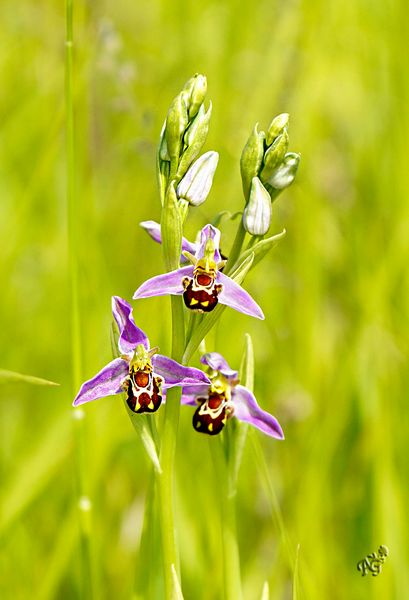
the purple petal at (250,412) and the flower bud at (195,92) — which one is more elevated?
the flower bud at (195,92)

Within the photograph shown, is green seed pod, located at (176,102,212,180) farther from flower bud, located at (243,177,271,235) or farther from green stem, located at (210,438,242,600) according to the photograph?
green stem, located at (210,438,242,600)

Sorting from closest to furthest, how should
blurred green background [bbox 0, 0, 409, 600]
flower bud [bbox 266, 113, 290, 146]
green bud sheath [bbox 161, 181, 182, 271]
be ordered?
1. green bud sheath [bbox 161, 181, 182, 271]
2. flower bud [bbox 266, 113, 290, 146]
3. blurred green background [bbox 0, 0, 409, 600]

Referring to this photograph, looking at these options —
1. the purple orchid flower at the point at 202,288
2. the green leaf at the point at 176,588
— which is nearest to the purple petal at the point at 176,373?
the purple orchid flower at the point at 202,288

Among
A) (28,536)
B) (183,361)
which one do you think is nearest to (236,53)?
(28,536)

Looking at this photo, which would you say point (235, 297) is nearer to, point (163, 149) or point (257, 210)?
point (257, 210)

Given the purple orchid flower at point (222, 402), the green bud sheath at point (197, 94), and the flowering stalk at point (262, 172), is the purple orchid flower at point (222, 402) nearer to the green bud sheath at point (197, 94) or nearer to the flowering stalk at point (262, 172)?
the flowering stalk at point (262, 172)

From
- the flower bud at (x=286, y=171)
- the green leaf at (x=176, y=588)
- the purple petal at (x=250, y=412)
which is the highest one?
the flower bud at (x=286, y=171)

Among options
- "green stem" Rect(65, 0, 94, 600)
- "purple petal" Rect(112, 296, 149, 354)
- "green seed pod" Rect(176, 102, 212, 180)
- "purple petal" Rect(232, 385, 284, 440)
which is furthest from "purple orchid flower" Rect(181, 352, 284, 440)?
"green seed pod" Rect(176, 102, 212, 180)
